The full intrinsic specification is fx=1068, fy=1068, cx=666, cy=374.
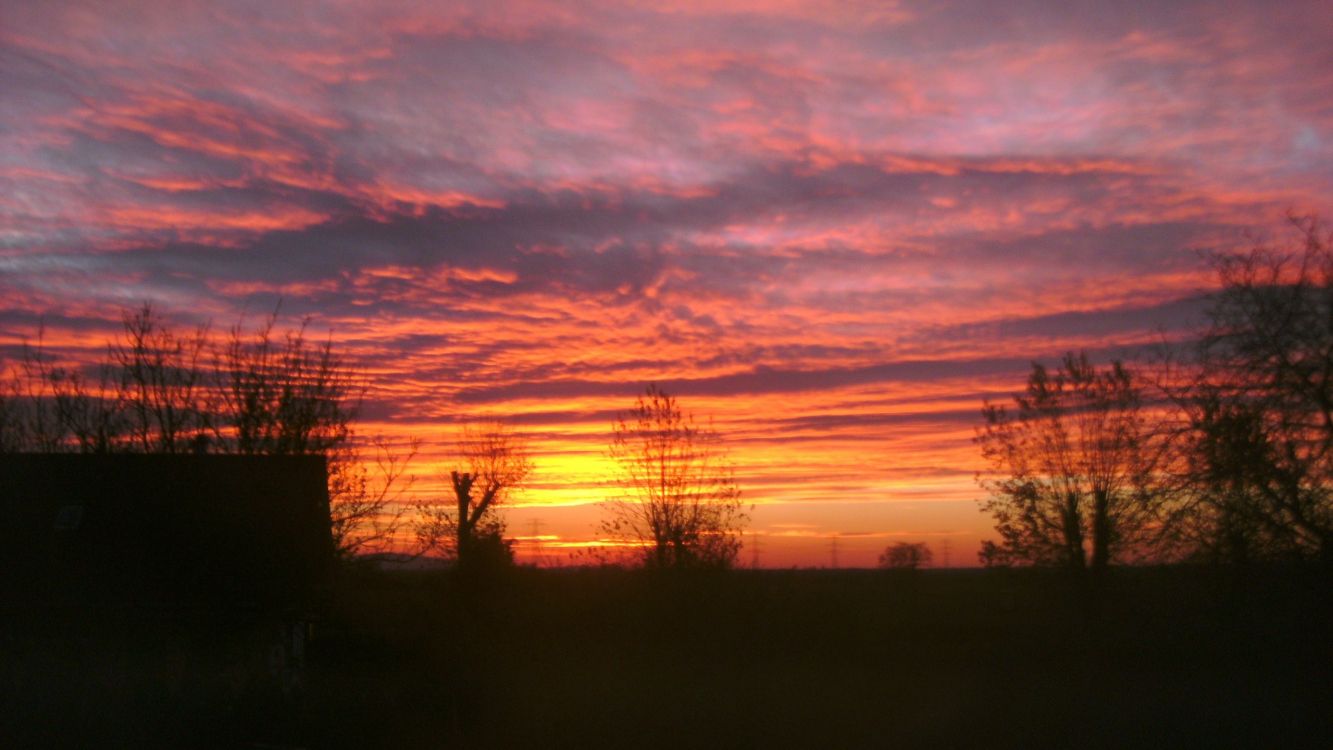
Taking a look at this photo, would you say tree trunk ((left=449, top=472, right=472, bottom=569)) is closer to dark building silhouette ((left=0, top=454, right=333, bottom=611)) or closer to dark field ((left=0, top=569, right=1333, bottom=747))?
dark field ((left=0, top=569, right=1333, bottom=747))

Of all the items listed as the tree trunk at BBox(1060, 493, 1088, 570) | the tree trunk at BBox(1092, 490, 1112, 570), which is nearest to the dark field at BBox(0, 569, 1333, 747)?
the tree trunk at BBox(1092, 490, 1112, 570)

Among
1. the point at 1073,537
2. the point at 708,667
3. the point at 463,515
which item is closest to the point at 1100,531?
the point at 1073,537

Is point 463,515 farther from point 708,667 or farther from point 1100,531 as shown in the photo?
point 1100,531

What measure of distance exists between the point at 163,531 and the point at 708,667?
51.8ft

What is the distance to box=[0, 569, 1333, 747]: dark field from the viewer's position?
68.8 feet

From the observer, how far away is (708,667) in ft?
105

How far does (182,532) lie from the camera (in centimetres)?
2469

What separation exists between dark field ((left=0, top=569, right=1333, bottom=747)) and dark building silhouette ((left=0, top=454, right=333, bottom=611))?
1020 mm

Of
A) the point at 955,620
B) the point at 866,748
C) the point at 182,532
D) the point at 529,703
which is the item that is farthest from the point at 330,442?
the point at 955,620

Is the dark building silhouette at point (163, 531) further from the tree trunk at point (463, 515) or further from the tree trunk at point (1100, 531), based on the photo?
the tree trunk at point (1100, 531)

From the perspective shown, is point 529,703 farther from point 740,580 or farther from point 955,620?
point 955,620

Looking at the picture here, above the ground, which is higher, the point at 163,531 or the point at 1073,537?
the point at 163,531

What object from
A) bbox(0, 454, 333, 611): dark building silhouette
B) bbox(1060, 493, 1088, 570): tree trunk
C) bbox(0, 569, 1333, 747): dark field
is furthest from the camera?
bbox(1060, 493, 1088, 570): tree trunk

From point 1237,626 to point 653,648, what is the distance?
16.4 meters
